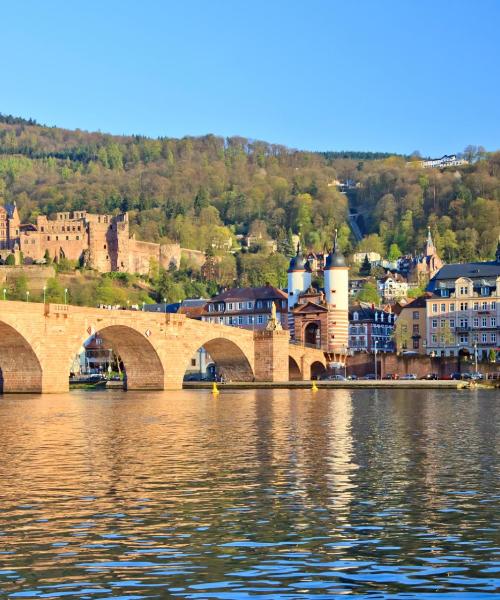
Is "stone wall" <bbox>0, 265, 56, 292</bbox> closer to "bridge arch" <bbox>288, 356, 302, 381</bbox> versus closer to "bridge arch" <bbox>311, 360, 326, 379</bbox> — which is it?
"bridge arch" <bbox>311, 360, 326, 379</bbox>

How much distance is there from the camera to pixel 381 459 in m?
31.7

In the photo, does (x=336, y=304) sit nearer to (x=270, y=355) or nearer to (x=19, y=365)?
(x=270, y=355)

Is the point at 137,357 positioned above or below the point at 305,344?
below

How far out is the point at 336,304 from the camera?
118 metres

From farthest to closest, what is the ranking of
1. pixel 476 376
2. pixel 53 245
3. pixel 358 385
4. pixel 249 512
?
pixel 53 245
pixel 476 376
pixel 358 385
pixel 249 512

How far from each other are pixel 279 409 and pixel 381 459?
27.3 metres

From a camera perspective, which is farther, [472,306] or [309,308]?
[309,308]

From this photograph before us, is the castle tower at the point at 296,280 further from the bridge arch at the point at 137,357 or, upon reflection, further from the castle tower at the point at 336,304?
the bridge arch at the point at 137,357

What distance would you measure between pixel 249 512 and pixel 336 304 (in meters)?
95.9

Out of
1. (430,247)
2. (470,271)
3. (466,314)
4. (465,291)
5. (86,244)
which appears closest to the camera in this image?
(466,314)

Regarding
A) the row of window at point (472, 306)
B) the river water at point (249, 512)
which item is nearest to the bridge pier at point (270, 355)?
the row of window at point (472, 306)

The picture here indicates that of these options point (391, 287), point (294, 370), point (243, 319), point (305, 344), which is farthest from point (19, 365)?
point (391, 287)

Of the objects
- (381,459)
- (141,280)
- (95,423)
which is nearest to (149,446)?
(381,459)

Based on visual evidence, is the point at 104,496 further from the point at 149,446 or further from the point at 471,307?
the point at 471,307
